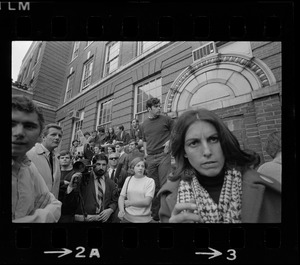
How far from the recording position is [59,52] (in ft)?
7.46

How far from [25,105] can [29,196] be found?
1202 millimetres

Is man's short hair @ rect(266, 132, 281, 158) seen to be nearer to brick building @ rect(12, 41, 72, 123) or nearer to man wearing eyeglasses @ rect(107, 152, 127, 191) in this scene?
man wearing eyeglasses @ rect(107, 152, 127, 191)

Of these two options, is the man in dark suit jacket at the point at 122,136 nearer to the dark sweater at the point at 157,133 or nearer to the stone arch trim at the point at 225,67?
the dark sweater at the point at 157,133

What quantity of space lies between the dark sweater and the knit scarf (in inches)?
22.8

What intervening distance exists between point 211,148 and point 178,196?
0.76 meters

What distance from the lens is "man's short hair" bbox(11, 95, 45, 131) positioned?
2.07m

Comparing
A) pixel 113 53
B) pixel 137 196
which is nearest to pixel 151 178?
pixel 137 196

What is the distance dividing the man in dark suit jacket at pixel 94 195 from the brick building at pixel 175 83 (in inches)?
21.0

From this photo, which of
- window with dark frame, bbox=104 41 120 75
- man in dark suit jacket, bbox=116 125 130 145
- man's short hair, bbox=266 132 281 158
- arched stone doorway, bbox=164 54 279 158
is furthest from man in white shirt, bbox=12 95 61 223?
man's short hair, bbox=266 132 281 158
